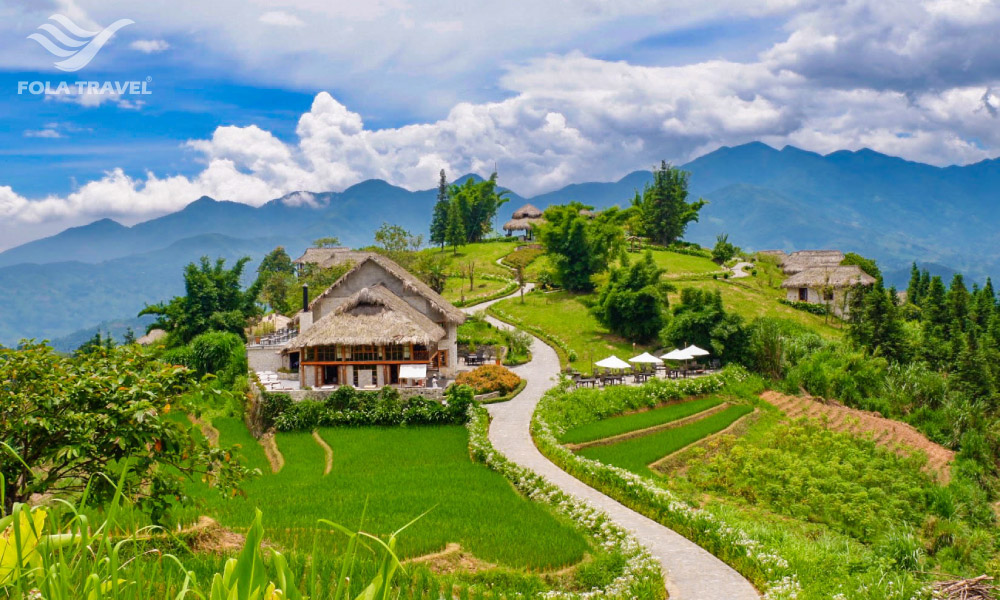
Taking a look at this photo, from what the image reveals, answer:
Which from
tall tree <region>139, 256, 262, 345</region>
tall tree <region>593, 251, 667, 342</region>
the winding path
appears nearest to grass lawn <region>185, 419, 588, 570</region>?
the winding path

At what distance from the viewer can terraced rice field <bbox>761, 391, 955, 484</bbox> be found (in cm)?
2172

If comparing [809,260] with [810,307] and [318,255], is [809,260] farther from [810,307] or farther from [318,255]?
[318,255]

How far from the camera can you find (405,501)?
1466 cm

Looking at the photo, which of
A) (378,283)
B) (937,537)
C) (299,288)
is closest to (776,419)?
(937,537)

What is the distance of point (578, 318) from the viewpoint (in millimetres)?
44938

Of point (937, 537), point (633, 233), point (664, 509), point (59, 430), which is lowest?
point (937, 537)

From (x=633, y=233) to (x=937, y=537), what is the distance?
55788 mm

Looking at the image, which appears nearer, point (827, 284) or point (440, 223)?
point (827, 284)

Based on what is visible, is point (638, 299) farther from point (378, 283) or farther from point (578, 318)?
point (378, 283)

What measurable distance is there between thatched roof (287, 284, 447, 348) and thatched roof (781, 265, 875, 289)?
111 ft

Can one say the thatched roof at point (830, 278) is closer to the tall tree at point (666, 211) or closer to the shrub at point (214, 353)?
the tall tree at point (666, 211)

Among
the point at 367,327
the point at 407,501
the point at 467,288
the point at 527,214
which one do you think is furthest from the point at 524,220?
the point at 407,501

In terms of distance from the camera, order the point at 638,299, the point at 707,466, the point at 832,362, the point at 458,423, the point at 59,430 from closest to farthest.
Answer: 1. the point at 59,430
2. the point at 707,466
3. the point at 458,423
4. the point at 832,362
5. the point at 638,299

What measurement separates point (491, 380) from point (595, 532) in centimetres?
1518
